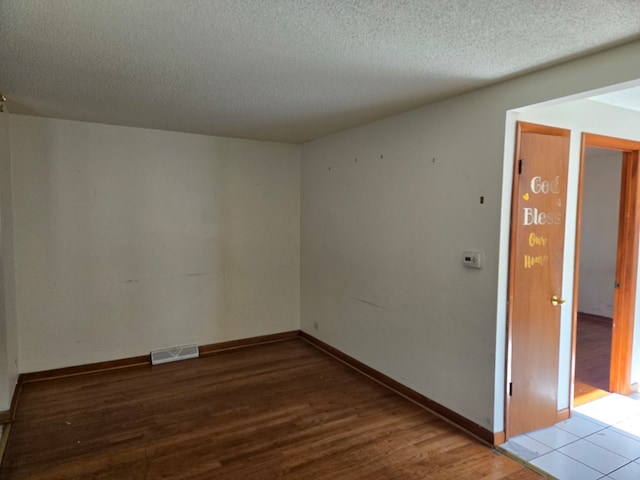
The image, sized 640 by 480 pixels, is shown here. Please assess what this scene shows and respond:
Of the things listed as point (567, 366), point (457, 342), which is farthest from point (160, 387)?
point (567, 366)

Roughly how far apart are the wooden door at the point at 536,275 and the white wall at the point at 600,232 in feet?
13.2

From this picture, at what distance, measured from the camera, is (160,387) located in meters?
3.56

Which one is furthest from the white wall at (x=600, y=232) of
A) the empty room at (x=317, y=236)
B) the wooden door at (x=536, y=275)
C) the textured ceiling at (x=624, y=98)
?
the wooden door at (x=536, y=275)

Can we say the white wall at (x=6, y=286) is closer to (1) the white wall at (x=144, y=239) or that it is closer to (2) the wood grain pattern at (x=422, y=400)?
(1) the white wall at (x=144, y=239)

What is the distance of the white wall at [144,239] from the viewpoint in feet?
11.9

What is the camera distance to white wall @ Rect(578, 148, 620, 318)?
19.5ft

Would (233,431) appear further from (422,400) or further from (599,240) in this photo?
(599,240)

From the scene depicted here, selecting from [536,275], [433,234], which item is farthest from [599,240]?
[433,234]

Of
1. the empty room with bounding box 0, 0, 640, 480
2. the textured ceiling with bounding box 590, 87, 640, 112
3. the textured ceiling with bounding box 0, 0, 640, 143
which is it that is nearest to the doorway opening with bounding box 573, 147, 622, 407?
the empty room with bounding box 0, 0, 640, 480

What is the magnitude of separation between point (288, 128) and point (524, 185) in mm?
2335

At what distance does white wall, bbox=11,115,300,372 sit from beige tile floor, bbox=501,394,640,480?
10.0ft

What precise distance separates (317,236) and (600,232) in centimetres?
475

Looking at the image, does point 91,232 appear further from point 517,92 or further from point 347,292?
point 517,92

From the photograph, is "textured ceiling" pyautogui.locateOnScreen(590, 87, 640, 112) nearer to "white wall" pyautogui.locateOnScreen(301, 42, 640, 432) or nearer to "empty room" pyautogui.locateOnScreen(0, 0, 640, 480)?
"empty room" pyautogui.locateOnScreen(0, 0, 640, 480)
